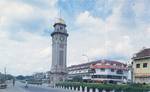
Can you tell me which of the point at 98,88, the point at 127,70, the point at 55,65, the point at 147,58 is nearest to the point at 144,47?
the point at 147,58

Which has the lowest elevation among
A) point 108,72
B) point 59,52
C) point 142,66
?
point 108,72

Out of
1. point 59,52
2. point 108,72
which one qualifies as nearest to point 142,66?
point 108,72

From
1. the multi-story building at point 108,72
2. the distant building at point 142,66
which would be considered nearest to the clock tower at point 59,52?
the multi-story building at point 108,72

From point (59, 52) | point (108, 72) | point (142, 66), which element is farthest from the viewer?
point (59, 52)

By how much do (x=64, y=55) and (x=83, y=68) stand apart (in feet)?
57.4

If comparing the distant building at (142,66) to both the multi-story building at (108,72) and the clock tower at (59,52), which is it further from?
the clock tower at (59,52)

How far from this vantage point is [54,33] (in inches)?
5413

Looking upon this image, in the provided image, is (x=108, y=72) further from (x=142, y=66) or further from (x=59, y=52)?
(x=59, y=52)

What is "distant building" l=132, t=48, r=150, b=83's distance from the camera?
52.8m

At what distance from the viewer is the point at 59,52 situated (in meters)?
135

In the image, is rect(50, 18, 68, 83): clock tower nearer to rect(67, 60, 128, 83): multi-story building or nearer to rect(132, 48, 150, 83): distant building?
rect(67, 60, 128, 83): multi-story building

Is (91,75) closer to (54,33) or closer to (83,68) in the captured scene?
(83,68)

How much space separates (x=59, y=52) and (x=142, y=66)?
82976 millimetres

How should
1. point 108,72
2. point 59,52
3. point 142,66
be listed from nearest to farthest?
point 142,66
point 108,72
point 59,52
